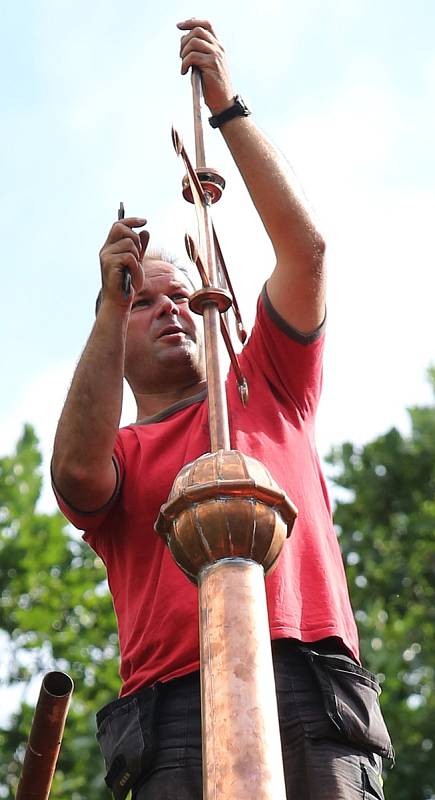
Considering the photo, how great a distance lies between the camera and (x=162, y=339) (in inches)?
144

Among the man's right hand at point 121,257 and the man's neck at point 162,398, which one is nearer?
the man's right hand at point 121,257

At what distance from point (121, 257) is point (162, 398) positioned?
1.00 m

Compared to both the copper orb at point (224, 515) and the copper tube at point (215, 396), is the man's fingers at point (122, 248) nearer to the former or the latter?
the copper tube at point (215, 396)

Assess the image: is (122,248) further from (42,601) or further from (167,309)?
(42,601)

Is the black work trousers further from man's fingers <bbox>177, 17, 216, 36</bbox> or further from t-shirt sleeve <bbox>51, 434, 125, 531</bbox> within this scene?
man's fingers <bbox>177, 17, 216, 36</bbox>

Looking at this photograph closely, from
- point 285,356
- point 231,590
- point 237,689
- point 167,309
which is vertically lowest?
point 237,689

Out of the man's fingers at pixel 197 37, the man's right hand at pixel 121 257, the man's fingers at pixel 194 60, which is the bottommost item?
the man's right hand at pixel 121 257

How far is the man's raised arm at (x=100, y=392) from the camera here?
111 inches

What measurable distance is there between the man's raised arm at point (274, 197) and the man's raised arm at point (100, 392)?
31 cm

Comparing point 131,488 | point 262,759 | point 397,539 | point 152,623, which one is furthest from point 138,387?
point 397,539

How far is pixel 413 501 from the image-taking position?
17.7 m

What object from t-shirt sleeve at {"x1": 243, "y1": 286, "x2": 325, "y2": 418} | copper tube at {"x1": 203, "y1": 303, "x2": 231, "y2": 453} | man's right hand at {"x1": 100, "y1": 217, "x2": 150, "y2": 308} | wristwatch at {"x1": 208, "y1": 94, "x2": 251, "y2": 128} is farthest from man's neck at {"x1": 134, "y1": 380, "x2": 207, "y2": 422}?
copper tube at {"x1": 203, "y1": 303, "x2": 231, "y2": 453}

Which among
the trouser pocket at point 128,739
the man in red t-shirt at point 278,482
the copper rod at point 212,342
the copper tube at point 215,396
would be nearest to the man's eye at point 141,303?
the man in red t-shirt at point 278,482

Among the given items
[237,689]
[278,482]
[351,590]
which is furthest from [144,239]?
[351,590]
